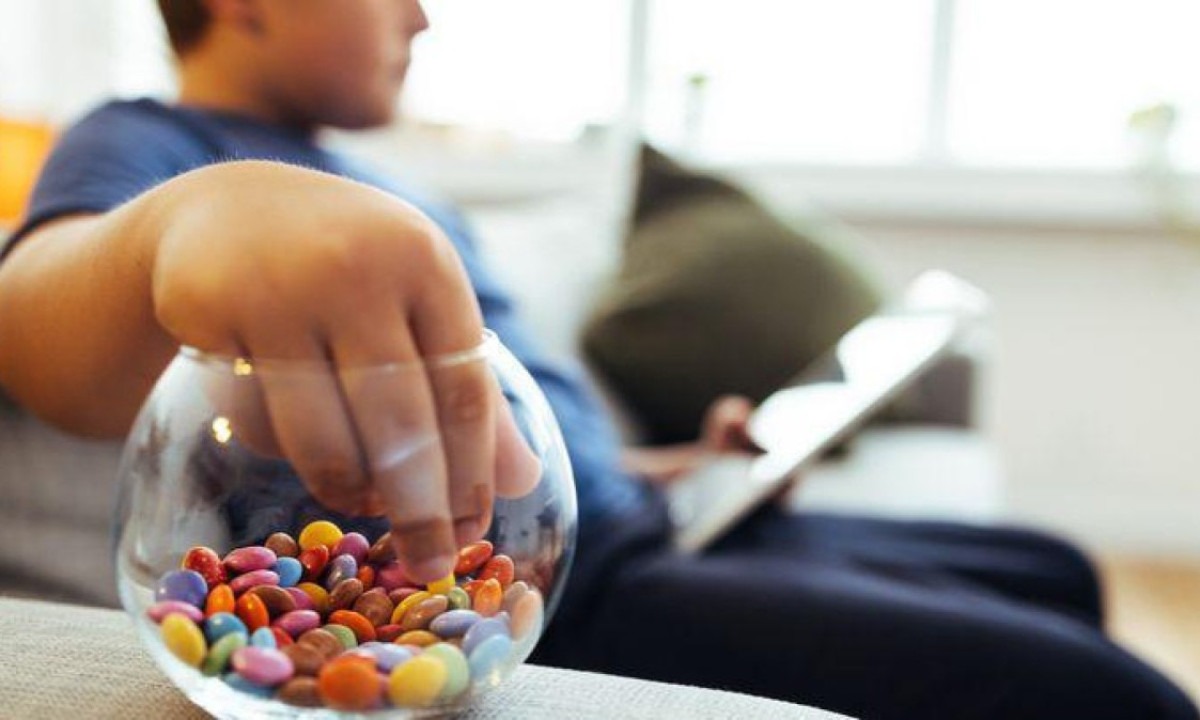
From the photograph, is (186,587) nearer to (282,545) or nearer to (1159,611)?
(282,545)

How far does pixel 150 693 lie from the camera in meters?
0.45

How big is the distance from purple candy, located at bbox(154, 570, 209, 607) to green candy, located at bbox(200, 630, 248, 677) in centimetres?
2

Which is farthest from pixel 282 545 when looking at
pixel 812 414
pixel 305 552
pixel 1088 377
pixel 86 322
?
pixel 1088 377

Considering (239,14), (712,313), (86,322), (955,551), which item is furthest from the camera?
(712,313)

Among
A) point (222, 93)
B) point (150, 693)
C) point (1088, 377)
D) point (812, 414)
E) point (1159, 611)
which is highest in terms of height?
point (222, 93)

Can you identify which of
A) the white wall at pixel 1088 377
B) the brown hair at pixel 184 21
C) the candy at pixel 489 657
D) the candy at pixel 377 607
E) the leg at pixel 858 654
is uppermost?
the brown hair at pixel 184 21

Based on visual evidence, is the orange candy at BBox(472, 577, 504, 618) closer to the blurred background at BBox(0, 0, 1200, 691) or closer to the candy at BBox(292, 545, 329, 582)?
the candy at BBox(292, 545, 329, 582)

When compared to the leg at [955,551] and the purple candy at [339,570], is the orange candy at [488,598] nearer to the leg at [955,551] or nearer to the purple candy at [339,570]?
the purple candy at [339,570]

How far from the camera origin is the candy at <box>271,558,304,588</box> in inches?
15.8

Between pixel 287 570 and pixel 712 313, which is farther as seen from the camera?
pixel 712 313

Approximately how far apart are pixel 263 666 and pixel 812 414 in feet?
3.26

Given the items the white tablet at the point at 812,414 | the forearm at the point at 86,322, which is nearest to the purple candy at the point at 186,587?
the forearm at the point at 86,322

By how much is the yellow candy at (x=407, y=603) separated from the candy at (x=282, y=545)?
33 mm

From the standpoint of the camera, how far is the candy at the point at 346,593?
1.33 feet
